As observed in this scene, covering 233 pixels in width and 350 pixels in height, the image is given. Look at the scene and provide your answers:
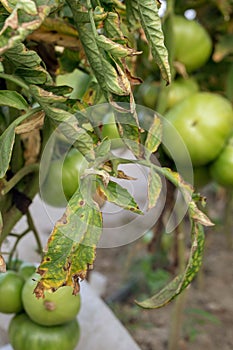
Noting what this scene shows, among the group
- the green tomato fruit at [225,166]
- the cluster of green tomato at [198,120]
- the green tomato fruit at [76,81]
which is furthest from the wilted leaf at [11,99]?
the green tomato fruit at [225,166]

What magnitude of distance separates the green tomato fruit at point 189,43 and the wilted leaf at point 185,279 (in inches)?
20.1

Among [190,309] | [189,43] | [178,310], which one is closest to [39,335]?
Result: [189,43]

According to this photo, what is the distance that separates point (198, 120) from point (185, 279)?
396 mm

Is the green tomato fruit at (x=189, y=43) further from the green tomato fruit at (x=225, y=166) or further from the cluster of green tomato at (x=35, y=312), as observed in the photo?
the cluster of green tomato at (x=35, y=312)

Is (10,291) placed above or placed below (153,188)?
below

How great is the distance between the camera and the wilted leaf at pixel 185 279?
521 mm

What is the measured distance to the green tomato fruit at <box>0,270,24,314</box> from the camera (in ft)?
2.24

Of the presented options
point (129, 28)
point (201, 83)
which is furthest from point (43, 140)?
point (201, 83)

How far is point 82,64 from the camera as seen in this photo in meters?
0.70

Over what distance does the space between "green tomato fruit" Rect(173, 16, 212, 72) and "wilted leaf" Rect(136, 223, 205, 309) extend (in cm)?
51

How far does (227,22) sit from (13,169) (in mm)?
758

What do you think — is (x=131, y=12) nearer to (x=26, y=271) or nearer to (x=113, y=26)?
(x=113, y=26)

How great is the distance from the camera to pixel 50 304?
2.18 feet

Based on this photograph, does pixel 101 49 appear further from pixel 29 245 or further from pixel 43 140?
pixel 29 245
